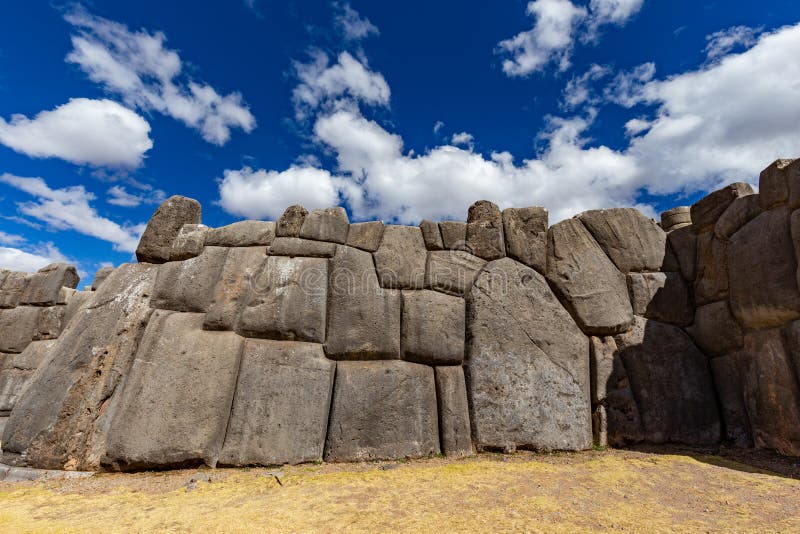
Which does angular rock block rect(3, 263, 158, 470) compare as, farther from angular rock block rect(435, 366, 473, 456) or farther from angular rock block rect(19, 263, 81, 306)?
angular rock block rect(19, 263, 81, 306)

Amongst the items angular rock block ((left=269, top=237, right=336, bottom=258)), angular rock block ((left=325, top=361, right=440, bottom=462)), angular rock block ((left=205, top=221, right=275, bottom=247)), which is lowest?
angular rock block ((left=325, top=361, right=440, bottom=462))

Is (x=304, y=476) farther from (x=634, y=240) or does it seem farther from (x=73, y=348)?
(x=634, y=240)

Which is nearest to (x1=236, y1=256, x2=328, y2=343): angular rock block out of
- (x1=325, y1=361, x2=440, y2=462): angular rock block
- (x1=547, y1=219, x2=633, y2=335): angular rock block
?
(x1=325, y1=361, x2=440, y2=462): angular rock block

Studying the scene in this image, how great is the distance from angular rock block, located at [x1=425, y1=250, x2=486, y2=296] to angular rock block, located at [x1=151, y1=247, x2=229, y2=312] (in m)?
2.44

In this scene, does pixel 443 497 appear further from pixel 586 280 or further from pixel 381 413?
pixel 586 280

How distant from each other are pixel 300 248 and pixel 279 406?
1772 mm

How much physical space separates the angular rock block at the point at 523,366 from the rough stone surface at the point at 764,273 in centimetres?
159

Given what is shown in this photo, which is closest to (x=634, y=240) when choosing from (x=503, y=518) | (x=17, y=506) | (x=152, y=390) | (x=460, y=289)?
(x=460, y=289)

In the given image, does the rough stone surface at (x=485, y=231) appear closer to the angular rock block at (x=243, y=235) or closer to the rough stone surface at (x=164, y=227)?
the angular rock block at (x=243, y=235)

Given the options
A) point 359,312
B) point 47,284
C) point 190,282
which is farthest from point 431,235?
point 47,284

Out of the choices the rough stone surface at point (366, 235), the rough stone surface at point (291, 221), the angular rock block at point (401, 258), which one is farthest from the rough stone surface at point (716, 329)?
the rough stone surface at point (291, 221)

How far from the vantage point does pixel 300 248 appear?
15.0ft

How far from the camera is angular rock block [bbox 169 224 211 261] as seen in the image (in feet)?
15.0

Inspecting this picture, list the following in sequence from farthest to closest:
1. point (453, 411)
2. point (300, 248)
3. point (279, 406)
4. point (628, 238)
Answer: point (628, 238) < point (300, 248) < point (453, 411) < point (279, 406)
